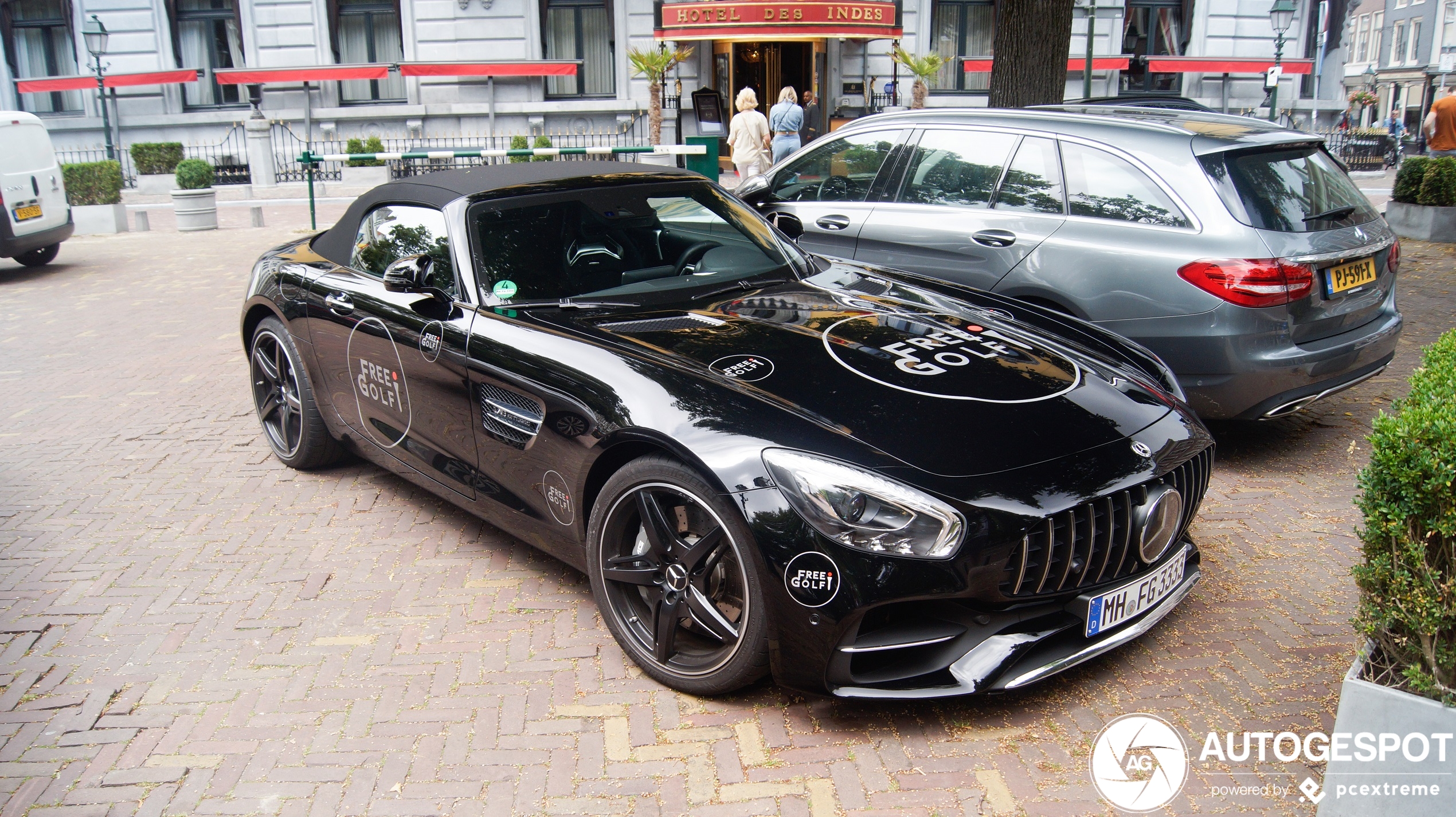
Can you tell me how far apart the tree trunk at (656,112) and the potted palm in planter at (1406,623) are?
22270 mm

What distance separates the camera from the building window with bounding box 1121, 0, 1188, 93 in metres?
25.8

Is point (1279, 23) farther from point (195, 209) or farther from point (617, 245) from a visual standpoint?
point (617, 245)

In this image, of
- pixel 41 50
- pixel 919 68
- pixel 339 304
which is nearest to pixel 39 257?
pixel 339 304

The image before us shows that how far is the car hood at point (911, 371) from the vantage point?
3064mm

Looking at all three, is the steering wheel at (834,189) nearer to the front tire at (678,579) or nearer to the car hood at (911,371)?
the car hood at (911,371)

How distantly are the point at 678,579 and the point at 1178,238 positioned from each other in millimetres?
3180

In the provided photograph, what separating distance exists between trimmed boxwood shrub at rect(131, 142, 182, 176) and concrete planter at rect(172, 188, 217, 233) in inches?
259

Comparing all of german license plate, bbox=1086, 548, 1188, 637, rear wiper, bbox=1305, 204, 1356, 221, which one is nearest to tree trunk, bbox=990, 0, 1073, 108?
rear wiper, bbox=1305, 204, 1356, 221

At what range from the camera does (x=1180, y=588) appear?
3.43 m

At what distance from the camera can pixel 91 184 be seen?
16.4m

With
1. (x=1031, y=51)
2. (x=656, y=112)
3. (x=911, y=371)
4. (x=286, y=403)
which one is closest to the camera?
(x=911, y=371)

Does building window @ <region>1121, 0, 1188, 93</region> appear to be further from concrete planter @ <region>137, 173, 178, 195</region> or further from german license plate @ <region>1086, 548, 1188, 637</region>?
german license plate @ <region>1086, 548, 1188, 637</region>

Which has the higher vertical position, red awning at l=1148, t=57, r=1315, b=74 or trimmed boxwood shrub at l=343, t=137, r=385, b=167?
red awning at l=1148, t=57, r=1315, b=74

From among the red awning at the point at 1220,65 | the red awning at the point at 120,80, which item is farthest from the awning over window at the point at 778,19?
the red awning at the point at 120,80
